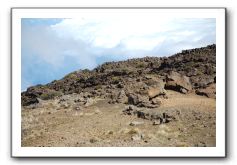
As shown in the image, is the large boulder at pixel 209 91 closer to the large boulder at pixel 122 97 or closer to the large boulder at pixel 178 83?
the large boulder at pixel 178 83

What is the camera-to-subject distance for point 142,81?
440 inches

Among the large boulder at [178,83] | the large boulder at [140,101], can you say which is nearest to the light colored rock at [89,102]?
the large boulder at [140,101]

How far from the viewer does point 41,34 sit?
394 inches

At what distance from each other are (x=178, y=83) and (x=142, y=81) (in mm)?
639

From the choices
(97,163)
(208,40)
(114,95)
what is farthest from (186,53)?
(97,163)

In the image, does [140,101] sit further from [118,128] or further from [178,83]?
[118,128]

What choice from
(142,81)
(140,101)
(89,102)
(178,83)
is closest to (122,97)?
(140,101)

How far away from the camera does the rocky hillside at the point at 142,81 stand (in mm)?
10375

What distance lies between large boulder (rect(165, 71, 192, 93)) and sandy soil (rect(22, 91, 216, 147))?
1.72 feet

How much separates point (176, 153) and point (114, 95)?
2.00 m

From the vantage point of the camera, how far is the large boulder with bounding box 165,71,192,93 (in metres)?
11.3

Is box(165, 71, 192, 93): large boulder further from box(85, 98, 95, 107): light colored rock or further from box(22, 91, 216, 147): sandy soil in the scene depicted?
box(85, 98, 95, 107): light colored rock

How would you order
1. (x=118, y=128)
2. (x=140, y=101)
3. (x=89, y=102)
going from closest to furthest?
(x=118, y=128), (x=89, y=102), (x=140, y=101)

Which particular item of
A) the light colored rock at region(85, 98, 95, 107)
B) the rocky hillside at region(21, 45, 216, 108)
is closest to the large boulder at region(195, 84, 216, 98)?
the rocky hillside at region(21, 45, 216, 108)
